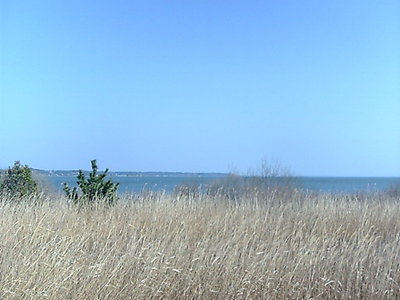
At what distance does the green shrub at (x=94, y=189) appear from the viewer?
9.48 metres

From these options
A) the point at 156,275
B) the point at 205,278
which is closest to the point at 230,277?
the point at 205,278

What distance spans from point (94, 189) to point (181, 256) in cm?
443

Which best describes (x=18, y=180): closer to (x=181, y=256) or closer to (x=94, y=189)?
(x=94, y=189)

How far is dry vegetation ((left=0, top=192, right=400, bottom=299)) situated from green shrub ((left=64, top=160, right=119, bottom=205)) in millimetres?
893

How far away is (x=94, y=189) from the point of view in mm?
9734

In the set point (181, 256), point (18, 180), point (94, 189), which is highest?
point (18, 180)

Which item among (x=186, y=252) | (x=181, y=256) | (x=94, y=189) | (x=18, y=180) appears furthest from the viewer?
(x=18, y=180)

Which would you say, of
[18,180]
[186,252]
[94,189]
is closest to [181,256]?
[186,252]

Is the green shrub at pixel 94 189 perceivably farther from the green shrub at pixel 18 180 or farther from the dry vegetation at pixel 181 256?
the green shrub at pixel 18 180

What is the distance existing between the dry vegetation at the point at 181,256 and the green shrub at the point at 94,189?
2.93 feet

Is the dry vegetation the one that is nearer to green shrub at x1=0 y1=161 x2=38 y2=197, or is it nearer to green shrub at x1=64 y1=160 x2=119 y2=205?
green shrub at x1=64 y1=160 x2=119 y2=205

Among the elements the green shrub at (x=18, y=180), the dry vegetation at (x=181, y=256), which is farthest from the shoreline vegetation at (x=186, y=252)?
the green shrub at (x=18, y=180)

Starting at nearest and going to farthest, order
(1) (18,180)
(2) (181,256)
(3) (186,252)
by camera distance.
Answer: (2) (181,256) → (3) (186,252) → (1) (18,180)

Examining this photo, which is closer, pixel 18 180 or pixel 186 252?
pixel 186 252
